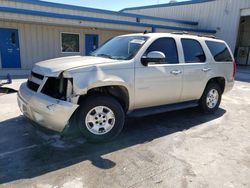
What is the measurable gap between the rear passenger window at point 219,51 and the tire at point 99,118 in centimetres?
304

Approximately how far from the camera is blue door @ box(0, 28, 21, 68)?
1199 centimetres

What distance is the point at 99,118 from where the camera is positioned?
3.73 metres

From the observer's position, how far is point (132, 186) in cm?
268

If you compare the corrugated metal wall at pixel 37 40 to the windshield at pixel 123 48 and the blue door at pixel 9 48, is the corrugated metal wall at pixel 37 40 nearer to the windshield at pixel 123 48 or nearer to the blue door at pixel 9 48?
the blue door at pixel 9 48

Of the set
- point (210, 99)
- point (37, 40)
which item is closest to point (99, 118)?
point (210, 99)

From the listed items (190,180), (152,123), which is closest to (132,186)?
(190,180)

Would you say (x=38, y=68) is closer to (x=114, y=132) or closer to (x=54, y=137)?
(x=54, y=137)

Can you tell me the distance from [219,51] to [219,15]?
15807 millimetres

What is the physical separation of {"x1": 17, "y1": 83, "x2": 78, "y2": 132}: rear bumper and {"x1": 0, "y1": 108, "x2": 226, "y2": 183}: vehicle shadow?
436 millimetres

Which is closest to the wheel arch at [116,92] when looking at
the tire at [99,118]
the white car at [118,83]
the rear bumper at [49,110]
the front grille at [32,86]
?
the white car at [118,83]

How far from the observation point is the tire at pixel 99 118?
356 centimetres

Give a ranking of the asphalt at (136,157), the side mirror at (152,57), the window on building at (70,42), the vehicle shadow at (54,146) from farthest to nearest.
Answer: the window on building at (70,42), the side mirror at (152,57), the vehicle shadow at (54,146), the asphalt at (136,157)

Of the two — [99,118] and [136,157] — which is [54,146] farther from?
[136,157]

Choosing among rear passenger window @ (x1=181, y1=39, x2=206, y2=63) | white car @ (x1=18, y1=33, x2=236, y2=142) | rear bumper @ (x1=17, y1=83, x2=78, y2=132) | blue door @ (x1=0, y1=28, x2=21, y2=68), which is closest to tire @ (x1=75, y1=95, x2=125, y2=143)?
white car @ (x1=18, y1=33, x2=236, y2=142)
